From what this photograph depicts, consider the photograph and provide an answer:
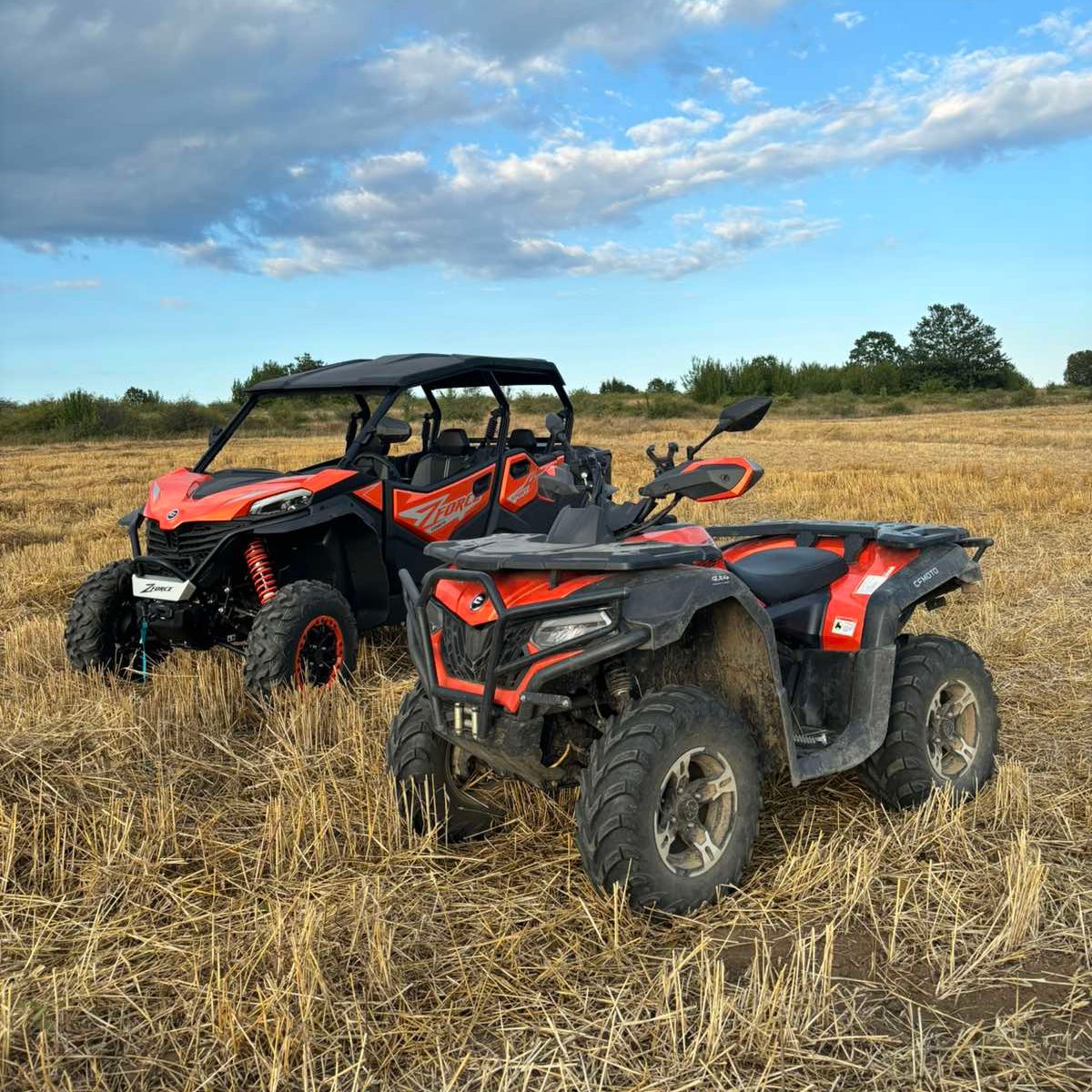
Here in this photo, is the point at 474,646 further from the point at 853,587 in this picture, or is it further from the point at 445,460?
the point at 445,460

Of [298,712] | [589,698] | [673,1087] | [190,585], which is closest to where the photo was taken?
[673,1087]

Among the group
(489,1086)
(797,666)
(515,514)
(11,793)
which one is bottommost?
(489,1086)

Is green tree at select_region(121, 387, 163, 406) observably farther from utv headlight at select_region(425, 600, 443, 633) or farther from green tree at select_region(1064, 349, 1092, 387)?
green tree at select_region(1064, 349, 1092, 387)

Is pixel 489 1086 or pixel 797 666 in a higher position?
pixel 797 666

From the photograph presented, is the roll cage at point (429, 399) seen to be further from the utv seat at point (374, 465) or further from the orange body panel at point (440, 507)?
the orange body panel at point (440, 507)

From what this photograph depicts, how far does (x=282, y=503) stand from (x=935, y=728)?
3.44 metres

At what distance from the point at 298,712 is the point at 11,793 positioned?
4.25ft

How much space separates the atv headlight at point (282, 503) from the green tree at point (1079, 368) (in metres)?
73.7

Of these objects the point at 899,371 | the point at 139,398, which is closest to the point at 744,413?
the point at 139,398

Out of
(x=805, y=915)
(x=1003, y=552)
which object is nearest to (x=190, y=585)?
(x=805, y=915)

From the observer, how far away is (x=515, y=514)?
23.1ft

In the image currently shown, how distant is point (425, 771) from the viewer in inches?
138

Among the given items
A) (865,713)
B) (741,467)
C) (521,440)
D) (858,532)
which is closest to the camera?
(741,467)

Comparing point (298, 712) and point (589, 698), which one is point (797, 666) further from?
point (298, 712)
